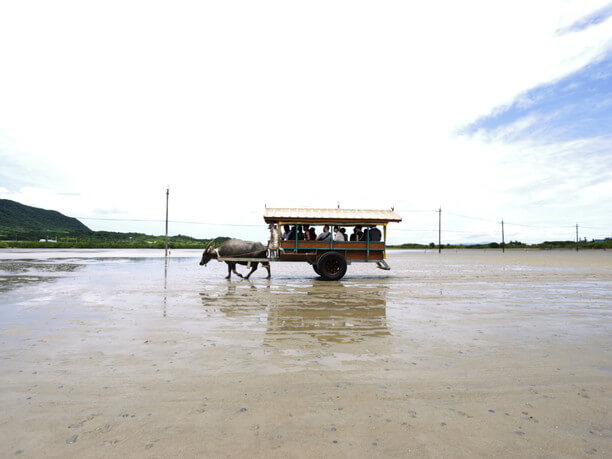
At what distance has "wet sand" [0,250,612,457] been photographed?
2.62m

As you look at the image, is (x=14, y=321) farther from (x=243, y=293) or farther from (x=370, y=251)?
(x=370, y=251)

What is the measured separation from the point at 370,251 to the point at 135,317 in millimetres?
9978

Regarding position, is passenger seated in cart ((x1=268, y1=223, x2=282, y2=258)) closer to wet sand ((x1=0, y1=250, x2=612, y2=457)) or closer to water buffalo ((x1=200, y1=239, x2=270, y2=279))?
water buffalo ((x1=200, y1=239, x2=270, y2=279))

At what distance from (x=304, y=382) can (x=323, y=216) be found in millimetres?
10879

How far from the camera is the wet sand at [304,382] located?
2615 mm

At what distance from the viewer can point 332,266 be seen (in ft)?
47.1

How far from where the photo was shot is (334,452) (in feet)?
8.14

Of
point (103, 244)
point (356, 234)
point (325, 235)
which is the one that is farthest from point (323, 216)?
point (103, 244)

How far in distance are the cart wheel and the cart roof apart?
1425 millimetres

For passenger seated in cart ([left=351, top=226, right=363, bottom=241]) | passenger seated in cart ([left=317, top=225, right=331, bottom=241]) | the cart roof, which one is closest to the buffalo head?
the cart roof

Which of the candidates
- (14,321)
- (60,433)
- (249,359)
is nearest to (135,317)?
(14,321)

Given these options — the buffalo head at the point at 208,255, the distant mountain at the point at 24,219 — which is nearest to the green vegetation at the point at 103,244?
the buffalo head at the point at 208,255

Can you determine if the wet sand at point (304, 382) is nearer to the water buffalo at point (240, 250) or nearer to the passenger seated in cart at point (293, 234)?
the passenger seated in cart at point (293, 234)

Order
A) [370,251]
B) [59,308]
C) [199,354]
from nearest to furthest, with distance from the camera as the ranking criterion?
[199,354]
[59,308]
[370,251]
